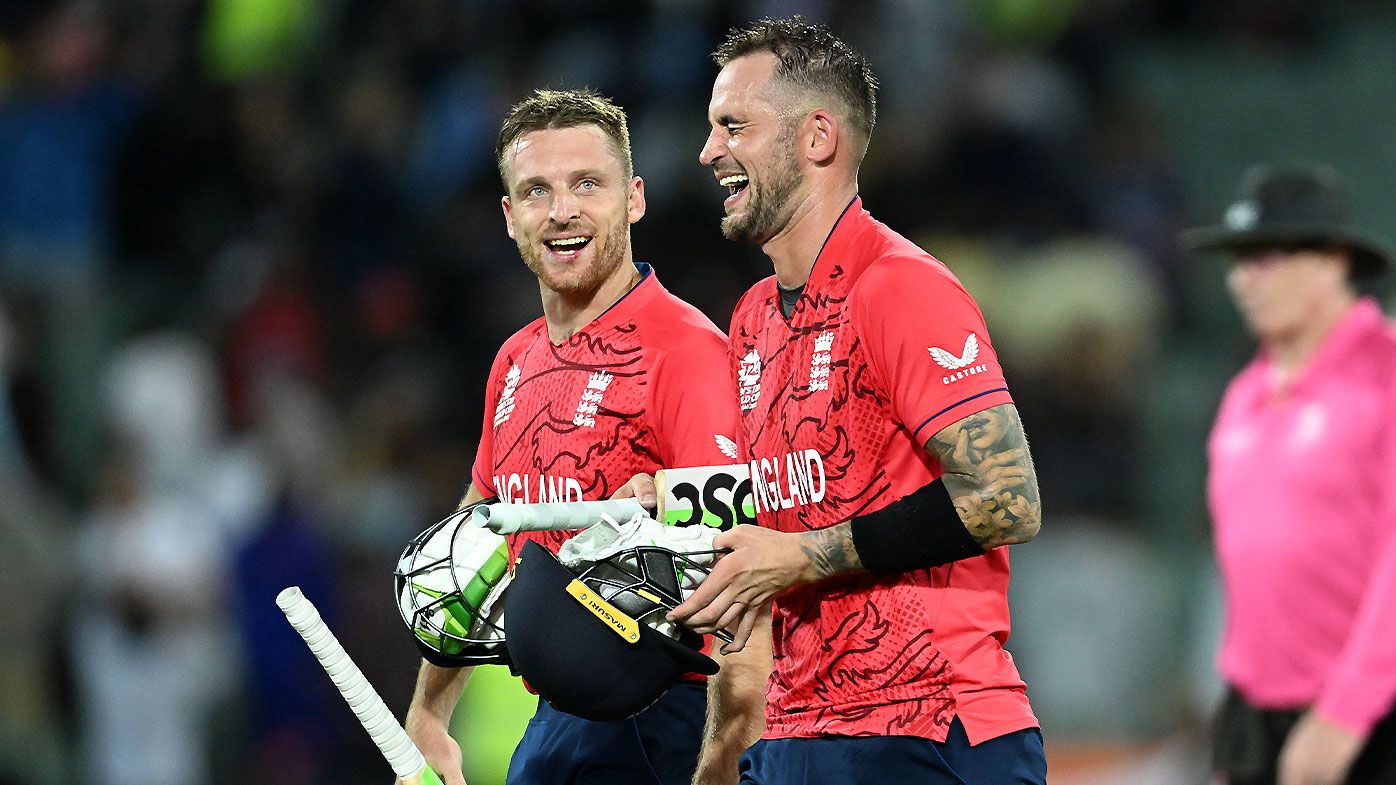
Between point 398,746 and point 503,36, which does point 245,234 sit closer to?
point 503,36

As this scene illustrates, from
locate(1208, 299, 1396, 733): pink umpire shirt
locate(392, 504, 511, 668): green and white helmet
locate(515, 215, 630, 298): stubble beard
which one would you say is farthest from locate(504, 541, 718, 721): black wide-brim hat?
locate(1208, 299, 1396, 733): pink umpire shirt

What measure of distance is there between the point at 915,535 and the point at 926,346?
0.35m

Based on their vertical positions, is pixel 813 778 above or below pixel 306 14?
below

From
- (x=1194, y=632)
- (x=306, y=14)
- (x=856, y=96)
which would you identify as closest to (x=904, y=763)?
(x=856, y=96)

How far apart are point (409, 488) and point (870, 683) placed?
6.33m

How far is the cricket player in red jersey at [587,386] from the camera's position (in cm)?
434

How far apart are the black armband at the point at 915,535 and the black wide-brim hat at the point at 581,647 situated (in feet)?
1.31

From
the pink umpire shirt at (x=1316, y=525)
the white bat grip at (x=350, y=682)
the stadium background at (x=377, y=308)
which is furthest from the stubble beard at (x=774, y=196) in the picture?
the stadium background at (x=377, y=308)

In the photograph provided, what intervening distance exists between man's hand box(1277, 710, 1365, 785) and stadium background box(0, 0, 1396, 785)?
3.39 meters

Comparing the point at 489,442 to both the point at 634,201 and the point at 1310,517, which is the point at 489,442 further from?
the point at 1310,517

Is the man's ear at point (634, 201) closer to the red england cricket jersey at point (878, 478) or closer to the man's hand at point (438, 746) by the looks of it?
the red england cricket jersey at point (878, 478)

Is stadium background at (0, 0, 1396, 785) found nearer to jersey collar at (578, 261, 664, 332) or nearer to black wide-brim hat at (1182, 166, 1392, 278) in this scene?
black wide-brim hat at (1182, 166, 1392, 278)

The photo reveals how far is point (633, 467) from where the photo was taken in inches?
171

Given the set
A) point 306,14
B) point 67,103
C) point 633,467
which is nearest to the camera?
point 633,467
